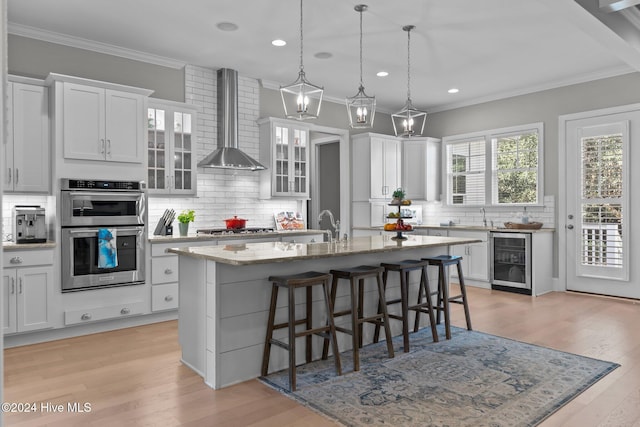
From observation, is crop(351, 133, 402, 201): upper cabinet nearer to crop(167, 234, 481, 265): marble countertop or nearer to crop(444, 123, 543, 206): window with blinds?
crop(444, 123, 543, 206): window with blinds

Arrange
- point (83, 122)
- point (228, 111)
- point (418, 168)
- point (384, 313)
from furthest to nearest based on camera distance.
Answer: point (418, 168) < point (228, 111) < point (83, 122) < point (384, 313)

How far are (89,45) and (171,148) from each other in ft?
4.32

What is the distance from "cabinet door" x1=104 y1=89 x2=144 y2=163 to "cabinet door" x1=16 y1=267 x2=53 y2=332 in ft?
4.03

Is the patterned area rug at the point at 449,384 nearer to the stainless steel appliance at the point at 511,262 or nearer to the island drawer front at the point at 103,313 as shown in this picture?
the island drawer front at the point at 103,313

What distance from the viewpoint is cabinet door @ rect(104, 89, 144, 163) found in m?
4.50

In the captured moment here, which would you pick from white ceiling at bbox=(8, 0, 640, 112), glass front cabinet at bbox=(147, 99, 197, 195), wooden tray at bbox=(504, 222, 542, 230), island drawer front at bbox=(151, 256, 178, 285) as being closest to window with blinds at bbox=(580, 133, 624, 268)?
wooden tray at bbox=(504, 222, 542, 230)

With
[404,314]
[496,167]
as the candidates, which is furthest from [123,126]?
[496,167]

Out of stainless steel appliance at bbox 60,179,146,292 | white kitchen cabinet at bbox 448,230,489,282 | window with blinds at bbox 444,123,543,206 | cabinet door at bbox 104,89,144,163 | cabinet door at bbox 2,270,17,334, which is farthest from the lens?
window with blinds at bbox 444,123,543,206

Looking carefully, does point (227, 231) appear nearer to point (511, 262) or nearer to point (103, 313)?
point (103, 313)

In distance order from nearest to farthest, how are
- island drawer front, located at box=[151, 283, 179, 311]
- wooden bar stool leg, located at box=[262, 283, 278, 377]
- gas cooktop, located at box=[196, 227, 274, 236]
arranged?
wooden bar stool leg, located at box=[262, 283, 278, 377] → island drawer front, located at box=[151, 283, 179, 311] → gas cooktop, located at box=[196, 227, 274, 236]

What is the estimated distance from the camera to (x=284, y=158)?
20.4ft

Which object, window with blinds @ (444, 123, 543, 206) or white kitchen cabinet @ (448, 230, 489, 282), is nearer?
white kitchen cabinet @ (448, 230, 489, 282)

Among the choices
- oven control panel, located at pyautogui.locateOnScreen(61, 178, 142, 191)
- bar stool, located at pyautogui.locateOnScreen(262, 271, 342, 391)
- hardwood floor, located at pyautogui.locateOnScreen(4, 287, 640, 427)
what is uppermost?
oven control panel, located at pyautogui.locateOnScreen(61, 178, 142, 191)

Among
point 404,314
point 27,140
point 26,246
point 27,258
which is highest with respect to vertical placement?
point 27,140
